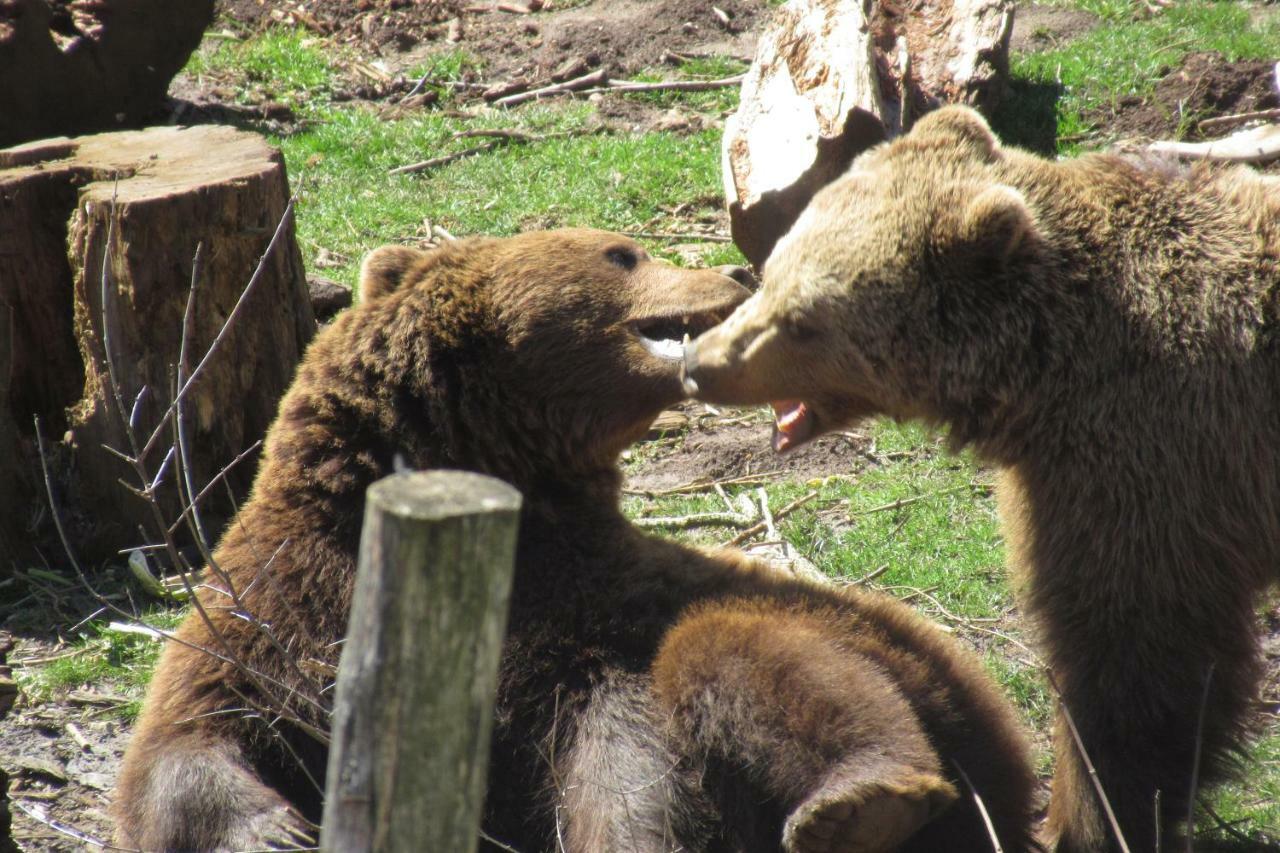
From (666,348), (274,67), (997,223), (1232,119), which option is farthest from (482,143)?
(997,223)

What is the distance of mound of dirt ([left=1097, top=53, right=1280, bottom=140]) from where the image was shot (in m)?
9.36

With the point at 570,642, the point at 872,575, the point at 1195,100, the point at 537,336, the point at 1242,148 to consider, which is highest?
the point at 537,336

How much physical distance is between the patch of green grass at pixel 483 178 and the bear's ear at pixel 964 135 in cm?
493

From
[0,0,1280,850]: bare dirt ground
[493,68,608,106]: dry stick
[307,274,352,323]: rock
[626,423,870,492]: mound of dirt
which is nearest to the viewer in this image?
[0,0,1280,850]: bare dirt ground

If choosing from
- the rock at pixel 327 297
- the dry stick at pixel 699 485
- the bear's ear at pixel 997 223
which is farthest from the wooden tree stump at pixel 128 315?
the bear's ear at pixel 997 223

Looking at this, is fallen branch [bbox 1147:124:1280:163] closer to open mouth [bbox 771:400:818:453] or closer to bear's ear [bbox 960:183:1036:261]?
open mouth [bbox 771:400:818:453]

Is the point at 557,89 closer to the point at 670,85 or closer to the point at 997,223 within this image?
the point at 670,85

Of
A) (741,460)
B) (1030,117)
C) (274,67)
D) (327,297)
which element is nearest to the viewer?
(741,460)

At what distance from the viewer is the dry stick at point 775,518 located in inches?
243

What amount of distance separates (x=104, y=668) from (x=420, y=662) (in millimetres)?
4225

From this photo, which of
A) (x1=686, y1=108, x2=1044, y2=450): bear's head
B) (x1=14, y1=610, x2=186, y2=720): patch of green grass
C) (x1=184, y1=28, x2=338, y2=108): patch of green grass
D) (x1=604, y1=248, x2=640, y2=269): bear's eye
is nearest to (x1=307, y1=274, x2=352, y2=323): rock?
(x1=14, y1=610, x2=186, y2=720): patch of green grass

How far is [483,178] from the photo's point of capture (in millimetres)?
10422

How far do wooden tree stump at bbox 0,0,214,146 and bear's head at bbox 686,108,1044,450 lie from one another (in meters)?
7.62

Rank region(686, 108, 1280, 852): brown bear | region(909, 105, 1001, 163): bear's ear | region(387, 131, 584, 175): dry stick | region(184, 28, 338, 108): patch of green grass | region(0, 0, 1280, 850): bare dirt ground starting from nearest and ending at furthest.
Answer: region(686, 108, 1280, 852): brown bear < region(909, 105, 1001, 163): bear's ear < region(0, 0, 1280, 850): bare dirt ground < region(387, 131, 584, 175): dry stick < region(184, 28, 338, 108): patch of green grass
